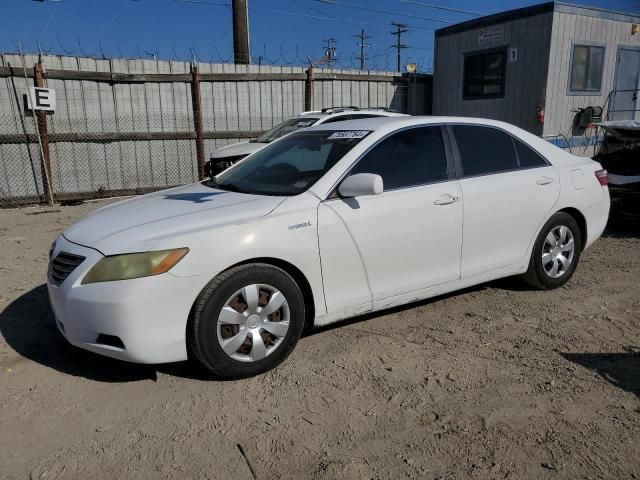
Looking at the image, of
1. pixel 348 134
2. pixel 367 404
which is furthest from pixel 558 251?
pixel 367 404

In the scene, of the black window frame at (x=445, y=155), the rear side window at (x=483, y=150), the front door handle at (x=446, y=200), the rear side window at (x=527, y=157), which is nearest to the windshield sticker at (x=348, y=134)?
the black window frame at (x=445, y=155)

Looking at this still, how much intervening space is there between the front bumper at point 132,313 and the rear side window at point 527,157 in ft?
9.81

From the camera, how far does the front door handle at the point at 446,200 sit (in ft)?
13.3

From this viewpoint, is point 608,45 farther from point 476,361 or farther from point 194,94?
point 476,361

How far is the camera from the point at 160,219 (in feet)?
11.2

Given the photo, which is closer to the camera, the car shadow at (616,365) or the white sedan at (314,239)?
the white sedan at (314,239)

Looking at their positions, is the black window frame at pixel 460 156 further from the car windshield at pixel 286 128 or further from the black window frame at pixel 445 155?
the car windshield at pixel 286 128

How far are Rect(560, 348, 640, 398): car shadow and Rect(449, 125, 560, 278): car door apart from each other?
1.03 meters

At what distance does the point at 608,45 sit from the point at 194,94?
9014 millimetres

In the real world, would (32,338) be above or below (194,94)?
below

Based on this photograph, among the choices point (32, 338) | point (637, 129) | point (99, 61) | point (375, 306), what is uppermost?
point (99, 61)

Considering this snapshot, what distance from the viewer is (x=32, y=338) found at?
162 inches

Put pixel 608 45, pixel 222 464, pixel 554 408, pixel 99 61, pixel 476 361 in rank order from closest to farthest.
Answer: pixel 222 464, pixel 554 408, pixel 476 361, pixel 99 61, pixel 608 45

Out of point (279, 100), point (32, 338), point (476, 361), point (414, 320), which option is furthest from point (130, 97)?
point (476, 361)
